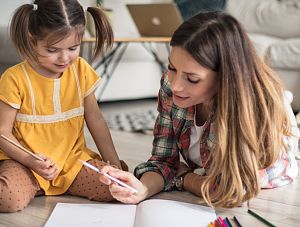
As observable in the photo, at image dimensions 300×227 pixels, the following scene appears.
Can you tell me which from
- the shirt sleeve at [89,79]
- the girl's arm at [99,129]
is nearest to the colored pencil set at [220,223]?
the girl's arm at [99,129]

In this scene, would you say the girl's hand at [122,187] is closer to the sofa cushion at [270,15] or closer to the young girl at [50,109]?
the young girl at [50,109]

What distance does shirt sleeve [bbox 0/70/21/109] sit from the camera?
1.13 meters

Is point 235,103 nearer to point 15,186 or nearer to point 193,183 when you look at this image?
point 193,183

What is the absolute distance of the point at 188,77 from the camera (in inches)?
38.9

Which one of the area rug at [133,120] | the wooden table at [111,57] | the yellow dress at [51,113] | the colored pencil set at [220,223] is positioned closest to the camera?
the colored pencil set at [220,223]

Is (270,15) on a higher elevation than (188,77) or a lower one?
lower

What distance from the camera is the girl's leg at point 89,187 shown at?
1.16 metres

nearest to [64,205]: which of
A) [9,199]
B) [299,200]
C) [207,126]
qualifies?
[9,199]

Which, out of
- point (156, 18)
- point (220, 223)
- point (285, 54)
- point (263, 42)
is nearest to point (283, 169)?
point (220, 223)

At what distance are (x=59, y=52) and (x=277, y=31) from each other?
1.98 meters

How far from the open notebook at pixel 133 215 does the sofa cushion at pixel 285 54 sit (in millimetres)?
1524

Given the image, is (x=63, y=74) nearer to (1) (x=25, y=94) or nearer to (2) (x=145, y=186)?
(1) (x=25, y=94)

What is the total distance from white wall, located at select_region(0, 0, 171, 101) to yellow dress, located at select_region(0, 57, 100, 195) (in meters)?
1.44

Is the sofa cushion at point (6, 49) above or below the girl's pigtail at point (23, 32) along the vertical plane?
below
